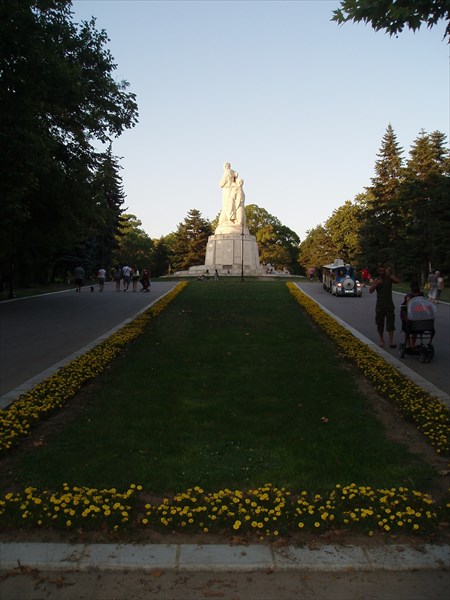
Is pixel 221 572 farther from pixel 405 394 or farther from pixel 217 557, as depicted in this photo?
pixel 405 394

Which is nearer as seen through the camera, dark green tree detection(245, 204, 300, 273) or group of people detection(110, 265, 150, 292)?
group of people detection(110, 265, 150, 292)

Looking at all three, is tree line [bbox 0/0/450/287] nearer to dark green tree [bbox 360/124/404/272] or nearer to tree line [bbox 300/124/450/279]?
tree line [bbox 300/124/450/279]

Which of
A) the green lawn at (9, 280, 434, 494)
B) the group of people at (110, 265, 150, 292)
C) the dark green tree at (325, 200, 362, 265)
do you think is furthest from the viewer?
the dark green tree at (325, 200, 362, 265)

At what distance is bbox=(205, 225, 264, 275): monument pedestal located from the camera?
59.2 m

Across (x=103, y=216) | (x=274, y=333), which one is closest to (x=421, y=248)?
(x=103, y=216)

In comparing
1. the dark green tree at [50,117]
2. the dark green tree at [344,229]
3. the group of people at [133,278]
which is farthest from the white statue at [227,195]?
the dark green tree at [50,117]

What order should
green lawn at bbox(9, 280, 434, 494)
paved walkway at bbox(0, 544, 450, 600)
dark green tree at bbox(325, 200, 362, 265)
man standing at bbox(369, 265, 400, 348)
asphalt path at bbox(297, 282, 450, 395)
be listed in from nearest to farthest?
paved walkway at bbox(0, 544, 450, 600) → green lawn at bbox(9, 280, 434, 494) → asphalt path at bbox(297, 282, 450, 395) → man standing at bbox(369, 265, 400, 348) → dark green tree at bbox(325, 200, 362, 265)

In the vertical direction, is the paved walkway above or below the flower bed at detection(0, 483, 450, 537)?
below

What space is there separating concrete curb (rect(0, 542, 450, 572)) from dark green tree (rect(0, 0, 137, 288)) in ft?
49.8

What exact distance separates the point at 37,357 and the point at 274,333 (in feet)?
19.8

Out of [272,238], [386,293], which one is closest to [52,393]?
[386,293]

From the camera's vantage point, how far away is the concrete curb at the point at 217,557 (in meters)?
3.69

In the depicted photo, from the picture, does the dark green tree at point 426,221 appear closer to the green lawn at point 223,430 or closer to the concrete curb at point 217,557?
the green lawn at point 223,430

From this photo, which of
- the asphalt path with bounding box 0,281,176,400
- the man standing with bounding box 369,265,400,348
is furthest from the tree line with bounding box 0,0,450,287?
the man standing with bounding box 369,265,400,348
